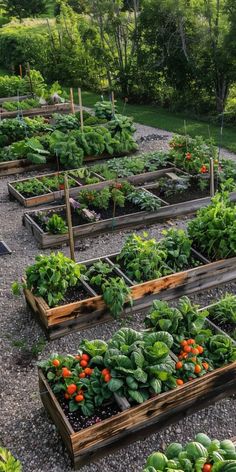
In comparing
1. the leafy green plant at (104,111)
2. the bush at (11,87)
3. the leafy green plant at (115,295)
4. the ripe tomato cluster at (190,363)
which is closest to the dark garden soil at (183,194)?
the leafy green plant at (115,295)

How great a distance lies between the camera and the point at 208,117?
13.7 metres

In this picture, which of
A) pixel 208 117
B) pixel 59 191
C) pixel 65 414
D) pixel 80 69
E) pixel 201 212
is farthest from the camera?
pixel 80 69

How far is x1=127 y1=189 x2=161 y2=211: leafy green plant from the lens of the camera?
7.93 m

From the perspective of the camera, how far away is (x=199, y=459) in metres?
3.28

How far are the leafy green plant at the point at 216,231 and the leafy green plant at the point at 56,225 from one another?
1.85 meters

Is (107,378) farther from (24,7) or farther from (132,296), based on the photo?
(24,7)

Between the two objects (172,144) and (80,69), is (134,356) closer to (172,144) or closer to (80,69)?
(172,144)

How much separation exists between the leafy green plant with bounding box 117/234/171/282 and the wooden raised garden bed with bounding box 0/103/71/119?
24.6 feet

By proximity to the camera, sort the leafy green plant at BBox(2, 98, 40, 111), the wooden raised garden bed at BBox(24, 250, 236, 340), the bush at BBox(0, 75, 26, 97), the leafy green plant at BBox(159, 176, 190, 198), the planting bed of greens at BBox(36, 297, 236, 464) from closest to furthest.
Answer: the planting bed of greens at BBox(36, 297, 236, 464)
the wooden raised garden bed at BBox(24, 250, 236, 340)
the leafy green plant at BBox(159, 176, 190, 198)
the leafy green plant at BBox(2, 98, 40, 111)
the bush at BBox(0, 75, 26, 97)

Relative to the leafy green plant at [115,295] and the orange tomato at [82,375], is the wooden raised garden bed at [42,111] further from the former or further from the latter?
the orange tomato at [82,375]

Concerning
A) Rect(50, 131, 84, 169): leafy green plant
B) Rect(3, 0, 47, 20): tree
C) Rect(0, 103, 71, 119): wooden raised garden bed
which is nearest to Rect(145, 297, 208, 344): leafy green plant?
Rect(50, 131, 84, 169): leafy green plant

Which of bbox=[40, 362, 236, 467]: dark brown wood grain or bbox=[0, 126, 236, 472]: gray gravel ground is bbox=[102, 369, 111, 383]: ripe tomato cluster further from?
bbox=[0, 126, 236, 472]: gray gravel ground

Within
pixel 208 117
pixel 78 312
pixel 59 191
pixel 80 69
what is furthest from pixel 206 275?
pixel 80 69

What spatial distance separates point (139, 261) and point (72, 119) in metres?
5.91
